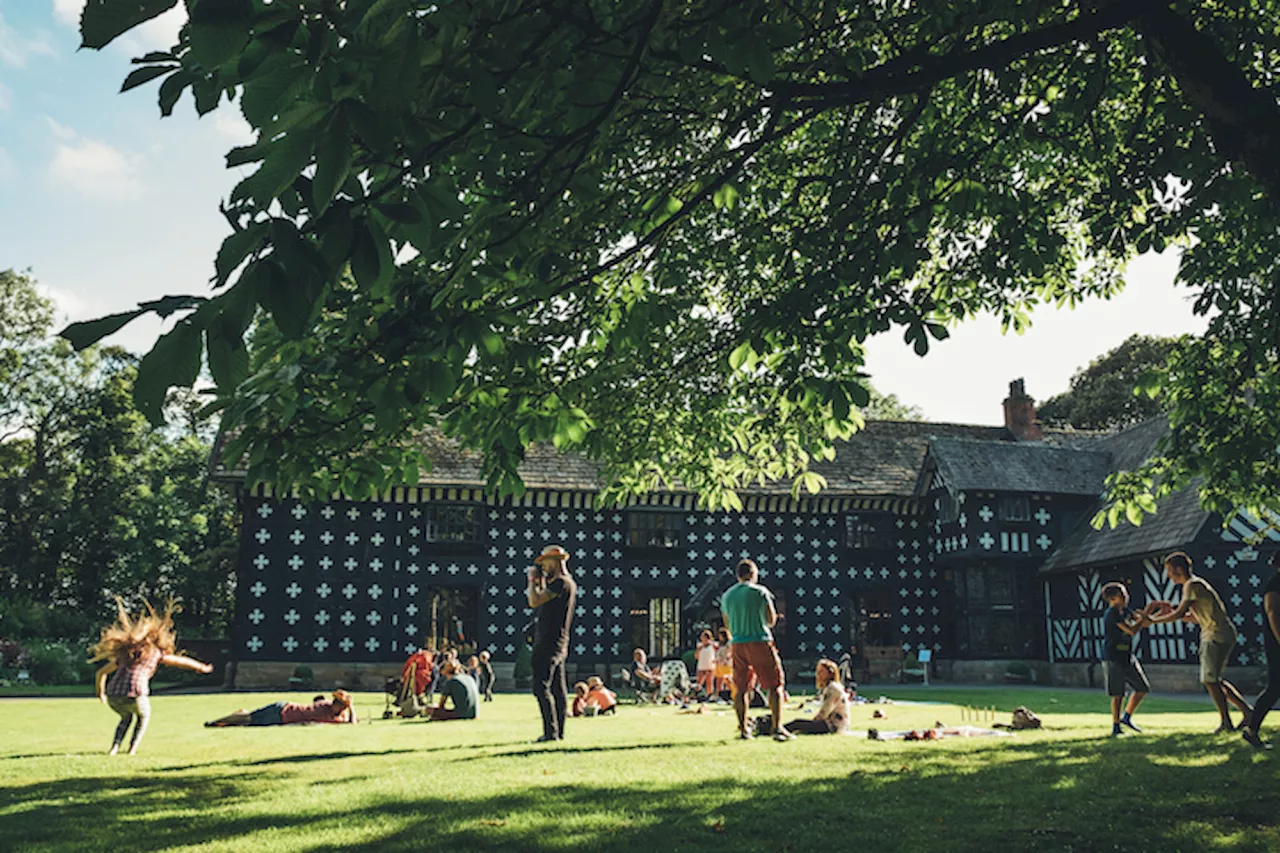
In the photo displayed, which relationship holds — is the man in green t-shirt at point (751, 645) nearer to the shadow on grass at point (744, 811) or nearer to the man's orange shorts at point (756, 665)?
the man's orange shorts at point (756, 665)

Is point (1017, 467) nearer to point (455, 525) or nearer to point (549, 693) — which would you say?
point (455, 525)

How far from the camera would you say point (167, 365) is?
2223 millimetres

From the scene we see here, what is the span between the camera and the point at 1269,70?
27.2 feet

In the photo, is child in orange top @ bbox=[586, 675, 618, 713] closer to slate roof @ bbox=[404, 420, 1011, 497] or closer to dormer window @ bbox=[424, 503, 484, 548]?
slate roof @ bbox=[404, 420, 1011, 497]

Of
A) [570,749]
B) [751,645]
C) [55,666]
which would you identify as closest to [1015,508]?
[751,645]

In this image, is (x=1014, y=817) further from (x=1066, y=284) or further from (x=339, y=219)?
(x=1066, y=284)

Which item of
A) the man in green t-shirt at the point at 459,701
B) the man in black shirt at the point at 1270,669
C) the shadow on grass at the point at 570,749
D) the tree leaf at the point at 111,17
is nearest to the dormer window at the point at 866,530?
the man in green t-shirt at the point at 459,701

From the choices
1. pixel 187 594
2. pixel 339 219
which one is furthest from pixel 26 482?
pixel 339 219

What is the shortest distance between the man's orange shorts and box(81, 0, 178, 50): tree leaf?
8932 mm

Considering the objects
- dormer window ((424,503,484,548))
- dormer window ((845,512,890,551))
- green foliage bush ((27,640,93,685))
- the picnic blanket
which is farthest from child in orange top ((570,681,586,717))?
green foliage bush ((27,640,93,685))

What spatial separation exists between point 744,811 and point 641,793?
0.90 meters

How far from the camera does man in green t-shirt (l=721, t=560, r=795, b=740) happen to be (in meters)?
10.3

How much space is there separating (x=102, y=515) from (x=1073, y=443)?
40.1 meters

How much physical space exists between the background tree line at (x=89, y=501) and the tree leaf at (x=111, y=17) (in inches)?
1642
